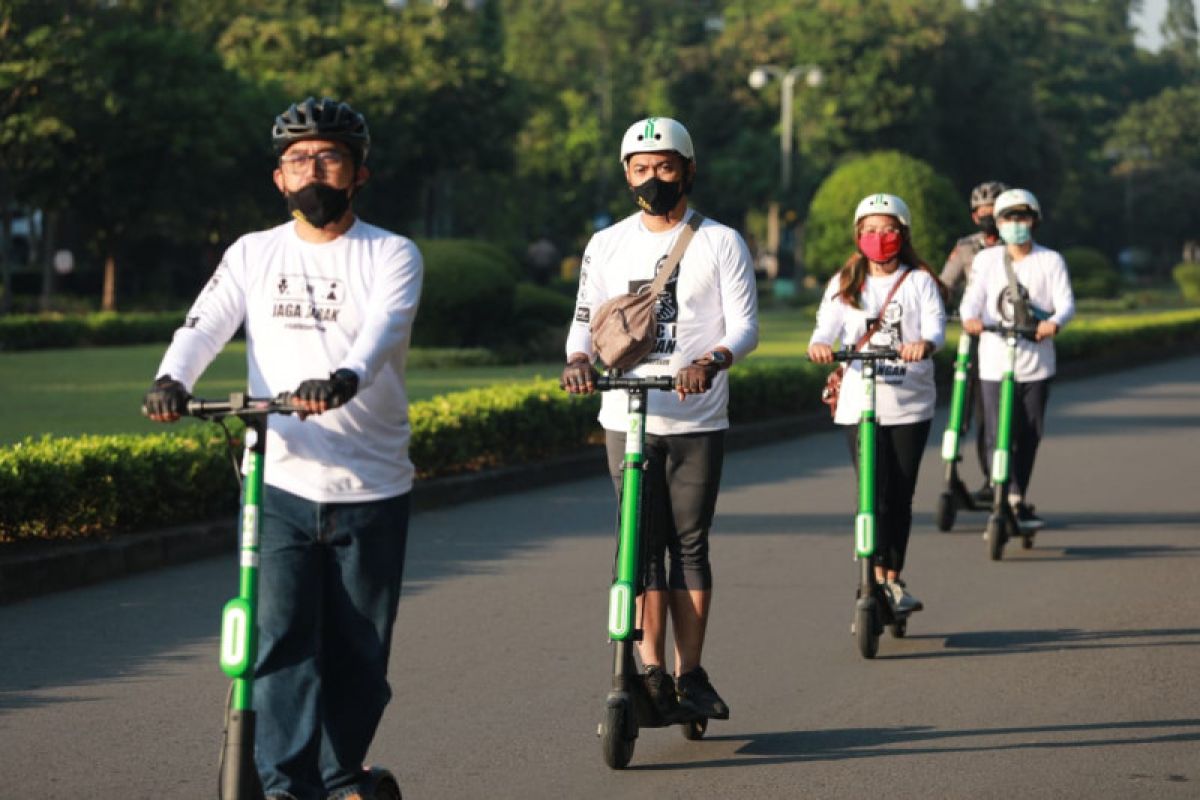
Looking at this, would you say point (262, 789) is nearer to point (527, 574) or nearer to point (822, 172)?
point (527, 574)

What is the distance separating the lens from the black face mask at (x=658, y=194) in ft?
21.1

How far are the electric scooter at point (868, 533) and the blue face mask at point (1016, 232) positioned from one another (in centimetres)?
333

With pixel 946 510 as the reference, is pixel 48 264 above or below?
above

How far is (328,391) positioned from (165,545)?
20.5 feet

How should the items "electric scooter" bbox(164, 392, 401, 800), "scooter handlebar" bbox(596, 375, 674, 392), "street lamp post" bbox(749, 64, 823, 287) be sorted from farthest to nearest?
"street lamp post" bbox(749, 64, 823, 287) < "scooter handlebar" bbox(596, 375, 674, 392) < "electric scooter" bbox(164, 392, 401, 800)

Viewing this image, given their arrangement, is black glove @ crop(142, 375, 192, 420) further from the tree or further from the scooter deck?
the tree

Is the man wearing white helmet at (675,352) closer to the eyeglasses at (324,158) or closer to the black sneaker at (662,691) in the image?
the black sneaker at (662,691)

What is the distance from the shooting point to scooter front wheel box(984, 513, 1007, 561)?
1114 centimetres

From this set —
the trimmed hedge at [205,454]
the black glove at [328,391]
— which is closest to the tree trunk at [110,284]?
the trimmed hedge at [205,454]

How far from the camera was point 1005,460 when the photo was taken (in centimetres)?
1131

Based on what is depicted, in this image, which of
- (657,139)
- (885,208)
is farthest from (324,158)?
(885,208)

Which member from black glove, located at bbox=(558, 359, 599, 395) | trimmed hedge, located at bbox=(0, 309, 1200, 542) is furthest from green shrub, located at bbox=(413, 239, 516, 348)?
black glove, located at bbox=(558, 359, 599, 395)

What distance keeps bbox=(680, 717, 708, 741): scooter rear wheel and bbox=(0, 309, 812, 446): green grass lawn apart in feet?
32.9

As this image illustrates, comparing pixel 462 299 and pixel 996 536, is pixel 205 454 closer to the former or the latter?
pixel 996 536
